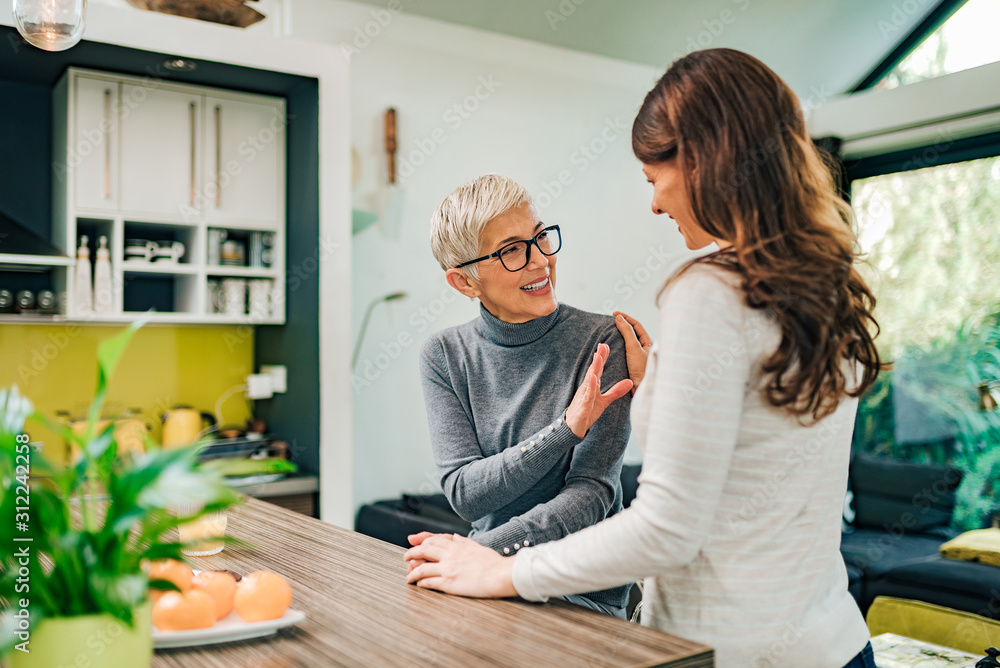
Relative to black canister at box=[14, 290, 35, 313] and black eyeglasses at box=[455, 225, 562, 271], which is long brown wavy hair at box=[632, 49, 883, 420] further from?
black canister at box=[14, 290, 35, 313]

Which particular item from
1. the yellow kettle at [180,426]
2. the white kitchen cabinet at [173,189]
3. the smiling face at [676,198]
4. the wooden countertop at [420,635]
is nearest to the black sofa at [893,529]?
the yellow kettle at [180,426]

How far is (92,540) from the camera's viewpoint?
79 centimetres

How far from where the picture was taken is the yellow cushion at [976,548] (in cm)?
343

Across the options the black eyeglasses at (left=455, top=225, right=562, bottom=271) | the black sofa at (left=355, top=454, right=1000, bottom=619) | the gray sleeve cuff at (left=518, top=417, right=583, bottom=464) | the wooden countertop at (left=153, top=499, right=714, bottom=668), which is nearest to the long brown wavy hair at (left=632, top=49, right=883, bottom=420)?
the wooden countertop at (left=153, top=499, right=714, bottom=668)

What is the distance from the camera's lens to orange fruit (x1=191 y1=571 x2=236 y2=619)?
0.98 metres

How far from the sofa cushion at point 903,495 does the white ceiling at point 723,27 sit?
239 cm

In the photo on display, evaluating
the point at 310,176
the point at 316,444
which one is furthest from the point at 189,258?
the point at 316,444

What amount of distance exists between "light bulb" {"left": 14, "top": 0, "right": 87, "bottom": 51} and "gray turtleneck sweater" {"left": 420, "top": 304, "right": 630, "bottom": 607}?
2.89ft

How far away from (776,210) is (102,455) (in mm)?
765

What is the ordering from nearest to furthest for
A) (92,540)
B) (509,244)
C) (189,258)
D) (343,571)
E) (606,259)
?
(92,540), (343,571), (509,244), (189,258), (606,259)

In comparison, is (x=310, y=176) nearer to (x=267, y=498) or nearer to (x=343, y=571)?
(x=267, y=498)

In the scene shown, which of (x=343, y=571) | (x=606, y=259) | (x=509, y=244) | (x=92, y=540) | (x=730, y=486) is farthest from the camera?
(x=606, y=259)

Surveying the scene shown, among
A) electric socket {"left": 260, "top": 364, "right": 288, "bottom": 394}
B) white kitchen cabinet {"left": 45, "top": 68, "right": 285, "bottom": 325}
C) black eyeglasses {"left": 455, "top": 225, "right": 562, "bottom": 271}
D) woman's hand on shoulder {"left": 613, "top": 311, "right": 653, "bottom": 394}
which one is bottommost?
electric socket {"left": 260, "top": 364, "right": 288, "bottom": 394}

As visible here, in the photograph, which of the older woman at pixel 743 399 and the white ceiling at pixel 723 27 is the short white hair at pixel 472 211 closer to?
the older woman at pixel 743 399
